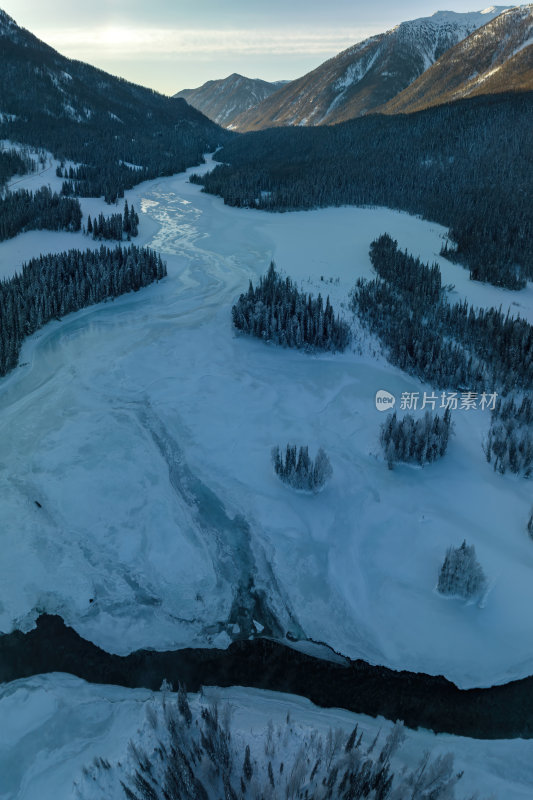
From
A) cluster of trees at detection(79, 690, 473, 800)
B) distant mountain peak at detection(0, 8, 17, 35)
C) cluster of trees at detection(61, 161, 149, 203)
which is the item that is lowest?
cluster of trees at detection(79, 690, 473, 800)

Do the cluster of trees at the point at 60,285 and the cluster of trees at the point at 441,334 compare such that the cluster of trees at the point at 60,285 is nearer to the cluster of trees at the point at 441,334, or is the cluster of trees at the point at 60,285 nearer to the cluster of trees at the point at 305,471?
the cluster of trees at the point at 305,471

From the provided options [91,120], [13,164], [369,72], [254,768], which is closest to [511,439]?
[254,768]

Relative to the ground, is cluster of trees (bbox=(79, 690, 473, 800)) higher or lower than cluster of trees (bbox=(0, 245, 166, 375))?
lower

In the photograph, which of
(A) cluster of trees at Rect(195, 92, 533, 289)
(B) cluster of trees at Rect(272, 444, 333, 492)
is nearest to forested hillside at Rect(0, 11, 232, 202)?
(A) cluster of trees at Rect(195, 92, 533, 289)

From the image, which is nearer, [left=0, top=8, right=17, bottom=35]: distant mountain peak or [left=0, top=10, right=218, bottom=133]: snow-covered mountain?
[left=0, top=10, right=218, bottom=133]: snow-covered mountain

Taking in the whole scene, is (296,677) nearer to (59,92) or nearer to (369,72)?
(59,92)

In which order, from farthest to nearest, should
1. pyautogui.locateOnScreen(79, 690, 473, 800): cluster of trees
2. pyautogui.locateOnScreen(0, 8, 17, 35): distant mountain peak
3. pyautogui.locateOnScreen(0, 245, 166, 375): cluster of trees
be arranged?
pyautogui.locateOnScreen(0, 8, 17, 35): distant mountain peak < pyautogui.locateOnScreen(0, 245, 166, 375): cluster of trees < pyautogui.locateOnScreen(79, 690, 473, 800): cluster of trees

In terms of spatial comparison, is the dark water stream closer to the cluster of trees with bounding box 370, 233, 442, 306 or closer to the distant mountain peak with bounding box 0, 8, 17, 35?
the cluster of trees with bounding box 370, 233, 442, 306
